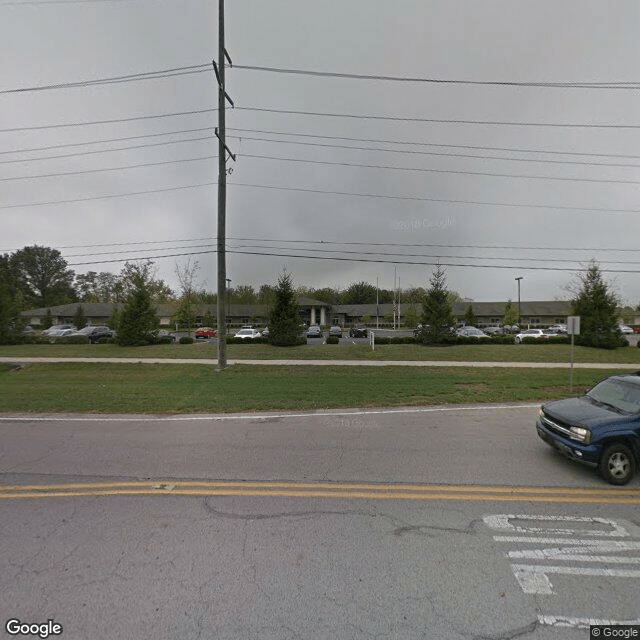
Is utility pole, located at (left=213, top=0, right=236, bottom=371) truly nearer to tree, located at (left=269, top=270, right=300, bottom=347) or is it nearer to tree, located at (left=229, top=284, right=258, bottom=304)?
tree, located at (left=269, top=270, right=300, bottom=347)

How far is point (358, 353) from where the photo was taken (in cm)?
2084

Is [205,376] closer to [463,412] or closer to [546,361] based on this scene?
[463,412]

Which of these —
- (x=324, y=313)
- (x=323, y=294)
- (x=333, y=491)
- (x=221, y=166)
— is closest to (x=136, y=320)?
(x=221, y=166)

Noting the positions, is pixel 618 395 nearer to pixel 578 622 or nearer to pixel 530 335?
pixel 578 622

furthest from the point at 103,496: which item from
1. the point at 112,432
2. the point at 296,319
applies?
the point at 296,319

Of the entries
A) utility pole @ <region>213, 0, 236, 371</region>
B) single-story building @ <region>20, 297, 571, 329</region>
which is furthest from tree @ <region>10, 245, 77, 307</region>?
utility pole @ <region>213, 0, 236, 371</region>

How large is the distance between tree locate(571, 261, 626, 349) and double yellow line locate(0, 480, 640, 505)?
24.3 meters

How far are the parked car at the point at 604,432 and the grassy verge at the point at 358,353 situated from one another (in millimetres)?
13607

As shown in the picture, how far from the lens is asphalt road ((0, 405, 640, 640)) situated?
2.39 meters

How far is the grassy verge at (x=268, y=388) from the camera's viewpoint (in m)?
9.27

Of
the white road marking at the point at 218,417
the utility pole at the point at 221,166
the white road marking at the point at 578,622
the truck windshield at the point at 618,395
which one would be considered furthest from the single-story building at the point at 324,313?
the white road marking at the point at 578,622

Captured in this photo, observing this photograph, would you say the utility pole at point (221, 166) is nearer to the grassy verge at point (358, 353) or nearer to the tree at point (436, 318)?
the grassy verge at point (358, 353)

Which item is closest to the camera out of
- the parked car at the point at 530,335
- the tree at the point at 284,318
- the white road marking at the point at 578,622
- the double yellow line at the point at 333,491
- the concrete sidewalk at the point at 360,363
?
the white road marking at the point at 578,622

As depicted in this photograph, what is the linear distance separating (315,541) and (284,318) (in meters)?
20.3
